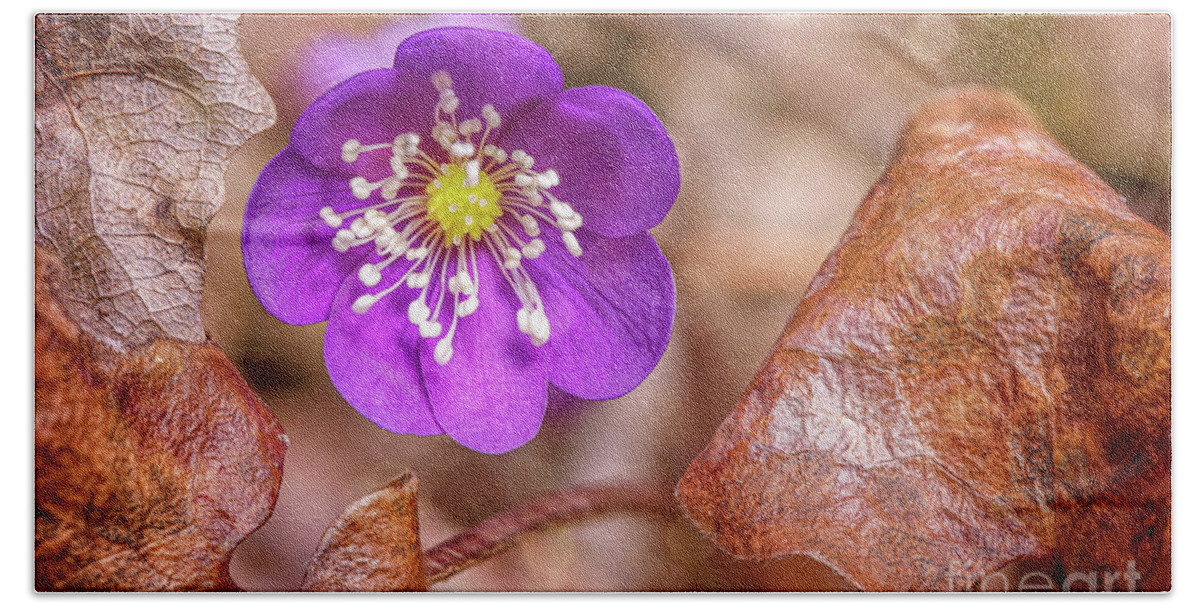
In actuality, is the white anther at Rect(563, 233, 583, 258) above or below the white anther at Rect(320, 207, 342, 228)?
above

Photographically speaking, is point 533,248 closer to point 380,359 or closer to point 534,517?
point 380,359

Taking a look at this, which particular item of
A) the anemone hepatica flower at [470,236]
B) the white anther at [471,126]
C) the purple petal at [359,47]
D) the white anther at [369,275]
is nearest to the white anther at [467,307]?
the anemone hepatica flower at [470,236]

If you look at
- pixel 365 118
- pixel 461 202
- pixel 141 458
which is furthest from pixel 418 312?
pixel 141 458

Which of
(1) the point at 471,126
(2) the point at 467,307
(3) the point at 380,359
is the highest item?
(1) the point at 471,126

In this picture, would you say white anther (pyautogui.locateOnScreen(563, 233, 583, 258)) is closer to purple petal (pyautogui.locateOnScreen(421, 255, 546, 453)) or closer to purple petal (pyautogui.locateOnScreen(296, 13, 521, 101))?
purple petal (pyautogui.locateOnScreen(421, 255, 546, 453))

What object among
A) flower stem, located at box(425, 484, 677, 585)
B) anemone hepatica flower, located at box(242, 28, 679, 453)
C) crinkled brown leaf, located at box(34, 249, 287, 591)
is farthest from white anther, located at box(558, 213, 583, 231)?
crinkled brown leaf, located at box(34, 249, 287, 591)

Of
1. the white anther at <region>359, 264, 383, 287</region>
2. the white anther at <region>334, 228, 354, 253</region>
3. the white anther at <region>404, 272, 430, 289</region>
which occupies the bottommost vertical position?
the white anther at <region>359, 264, 383, 287</region>

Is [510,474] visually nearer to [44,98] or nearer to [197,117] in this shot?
[197,117]
